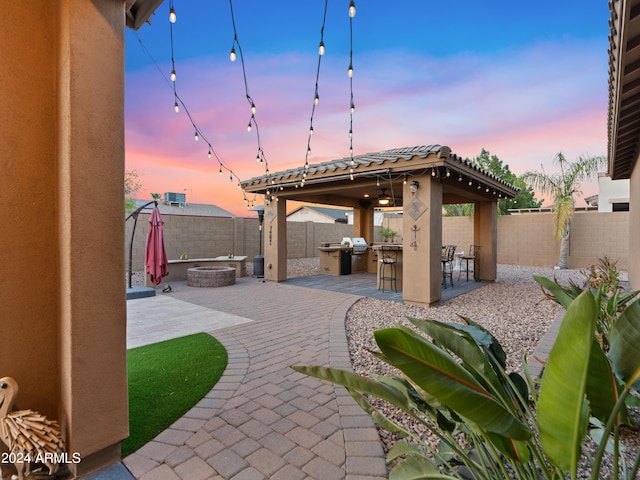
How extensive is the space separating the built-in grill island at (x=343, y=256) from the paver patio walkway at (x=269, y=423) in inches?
247

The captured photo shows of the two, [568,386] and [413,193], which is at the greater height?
[413,193]

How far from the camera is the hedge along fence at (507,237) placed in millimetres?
11750

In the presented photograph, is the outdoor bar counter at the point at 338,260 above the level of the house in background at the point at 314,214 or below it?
below

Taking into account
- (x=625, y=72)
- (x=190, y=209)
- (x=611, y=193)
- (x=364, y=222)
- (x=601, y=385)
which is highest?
(x=190, y=209)

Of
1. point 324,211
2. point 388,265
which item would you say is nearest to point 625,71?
point 388,265

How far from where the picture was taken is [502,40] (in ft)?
23.7

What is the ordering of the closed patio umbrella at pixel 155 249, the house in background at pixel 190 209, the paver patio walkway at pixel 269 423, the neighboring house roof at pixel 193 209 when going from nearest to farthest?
the paver patio walkway at pixel 269 423 < the closed patio umbrella at pixel 155 249 < the house in background at pixel 190 209 < the neighboring house roof at pixel 193 209

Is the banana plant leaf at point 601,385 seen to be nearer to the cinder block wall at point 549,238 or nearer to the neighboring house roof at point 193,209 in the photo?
the cinder block wall at point 549,238

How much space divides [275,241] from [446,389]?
8.64 m

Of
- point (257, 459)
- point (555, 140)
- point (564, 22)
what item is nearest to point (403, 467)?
point (257, 459)

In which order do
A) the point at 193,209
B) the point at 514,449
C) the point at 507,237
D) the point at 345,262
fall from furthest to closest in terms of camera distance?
the point at 193,209
the point at 507,237
the point at 345,262
the point at 514,449

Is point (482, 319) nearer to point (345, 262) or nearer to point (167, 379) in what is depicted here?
point (167, 379)

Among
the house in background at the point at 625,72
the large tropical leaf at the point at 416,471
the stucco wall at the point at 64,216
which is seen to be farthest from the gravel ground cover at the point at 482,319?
the house in background at the point at 625,72

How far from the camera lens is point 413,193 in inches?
258
